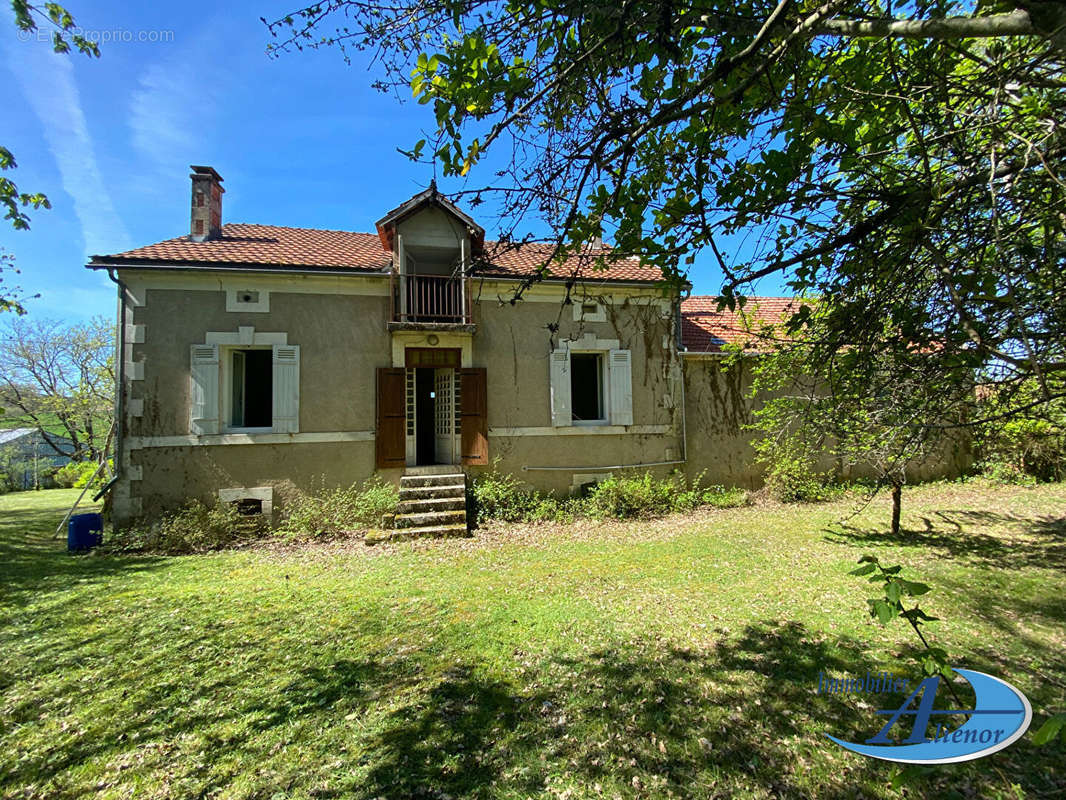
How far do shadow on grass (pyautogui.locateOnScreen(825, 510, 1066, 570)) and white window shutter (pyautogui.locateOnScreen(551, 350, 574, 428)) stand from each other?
184 inches

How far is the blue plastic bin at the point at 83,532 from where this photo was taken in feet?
22.0

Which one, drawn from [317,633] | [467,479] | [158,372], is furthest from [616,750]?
[158,372]

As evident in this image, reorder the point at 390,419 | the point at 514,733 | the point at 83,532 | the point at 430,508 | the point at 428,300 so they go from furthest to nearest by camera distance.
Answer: the point at 428,300
the point at 390,419
the point at 430,508
the point at 83,532
the point at 514,733

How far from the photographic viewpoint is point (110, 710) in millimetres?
2902

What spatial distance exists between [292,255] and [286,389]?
263 centimetres

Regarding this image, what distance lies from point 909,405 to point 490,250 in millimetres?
3516

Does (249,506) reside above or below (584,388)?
below

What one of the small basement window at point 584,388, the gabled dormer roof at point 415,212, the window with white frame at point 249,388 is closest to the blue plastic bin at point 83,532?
the window with white frame at point 249,388

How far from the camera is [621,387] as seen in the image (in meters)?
9.08

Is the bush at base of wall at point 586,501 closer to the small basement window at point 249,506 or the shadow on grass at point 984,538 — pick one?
the shadow on grass at point 984,538

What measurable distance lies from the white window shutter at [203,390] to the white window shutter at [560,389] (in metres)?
5.93

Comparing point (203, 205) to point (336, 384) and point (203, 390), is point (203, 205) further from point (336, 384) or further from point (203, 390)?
point (336, 384)

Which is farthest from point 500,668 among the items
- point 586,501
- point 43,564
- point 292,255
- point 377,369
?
point 292,255

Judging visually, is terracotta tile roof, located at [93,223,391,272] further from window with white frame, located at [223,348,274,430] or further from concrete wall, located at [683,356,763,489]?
concrete wall, located at [683,356,763,489]
